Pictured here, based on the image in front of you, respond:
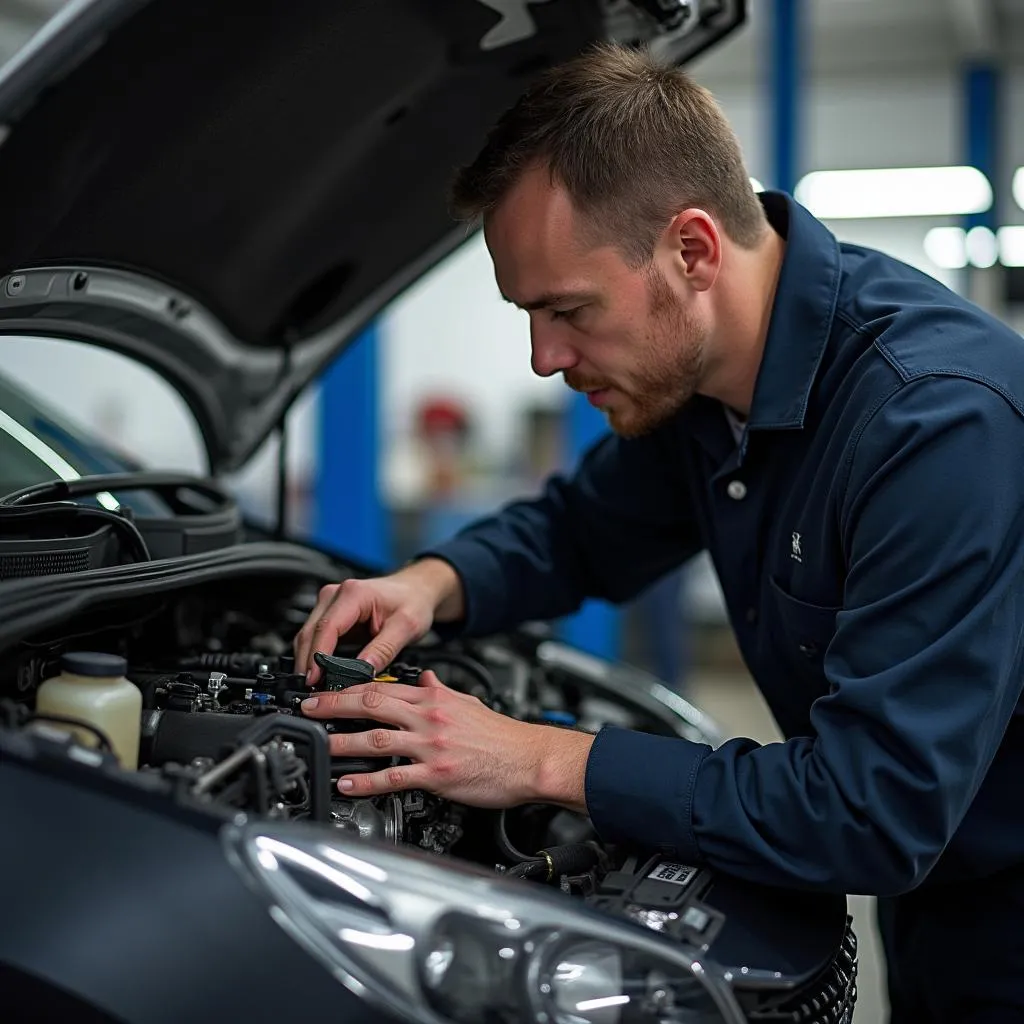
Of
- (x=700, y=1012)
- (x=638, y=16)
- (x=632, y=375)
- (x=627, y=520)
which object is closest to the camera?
(x=700, y=1012)

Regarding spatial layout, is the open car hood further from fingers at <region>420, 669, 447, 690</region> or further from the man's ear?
fingers at <region>420, 669, 447, 690</region>

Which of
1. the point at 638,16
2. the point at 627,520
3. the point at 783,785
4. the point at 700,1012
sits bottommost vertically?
the point at 700,1012

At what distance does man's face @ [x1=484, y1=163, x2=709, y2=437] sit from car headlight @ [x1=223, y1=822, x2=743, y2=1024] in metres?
0.72

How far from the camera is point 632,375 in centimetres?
151

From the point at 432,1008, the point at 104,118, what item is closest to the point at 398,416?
the point at 104,118

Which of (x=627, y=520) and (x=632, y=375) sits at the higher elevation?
(x=632, y=375)

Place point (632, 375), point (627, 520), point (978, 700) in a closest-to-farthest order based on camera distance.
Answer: point (978, 700)
point (632, 375)
point (627, 520)

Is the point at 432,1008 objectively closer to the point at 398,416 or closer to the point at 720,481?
the point at 720,481

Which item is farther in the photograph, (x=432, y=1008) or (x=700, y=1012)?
(x=700, y=1012)

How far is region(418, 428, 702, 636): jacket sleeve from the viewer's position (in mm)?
1884

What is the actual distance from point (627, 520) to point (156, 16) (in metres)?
1.08

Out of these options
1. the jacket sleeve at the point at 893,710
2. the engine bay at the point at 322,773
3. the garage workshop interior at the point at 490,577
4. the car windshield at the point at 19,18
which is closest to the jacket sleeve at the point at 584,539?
the garage workshop interior at the point at 490,577

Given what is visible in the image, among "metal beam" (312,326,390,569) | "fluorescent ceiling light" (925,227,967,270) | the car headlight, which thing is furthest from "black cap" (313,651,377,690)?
"fluorescent ceiling light" (925,227,967,270)

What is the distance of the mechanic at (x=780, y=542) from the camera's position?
3.83 feet
